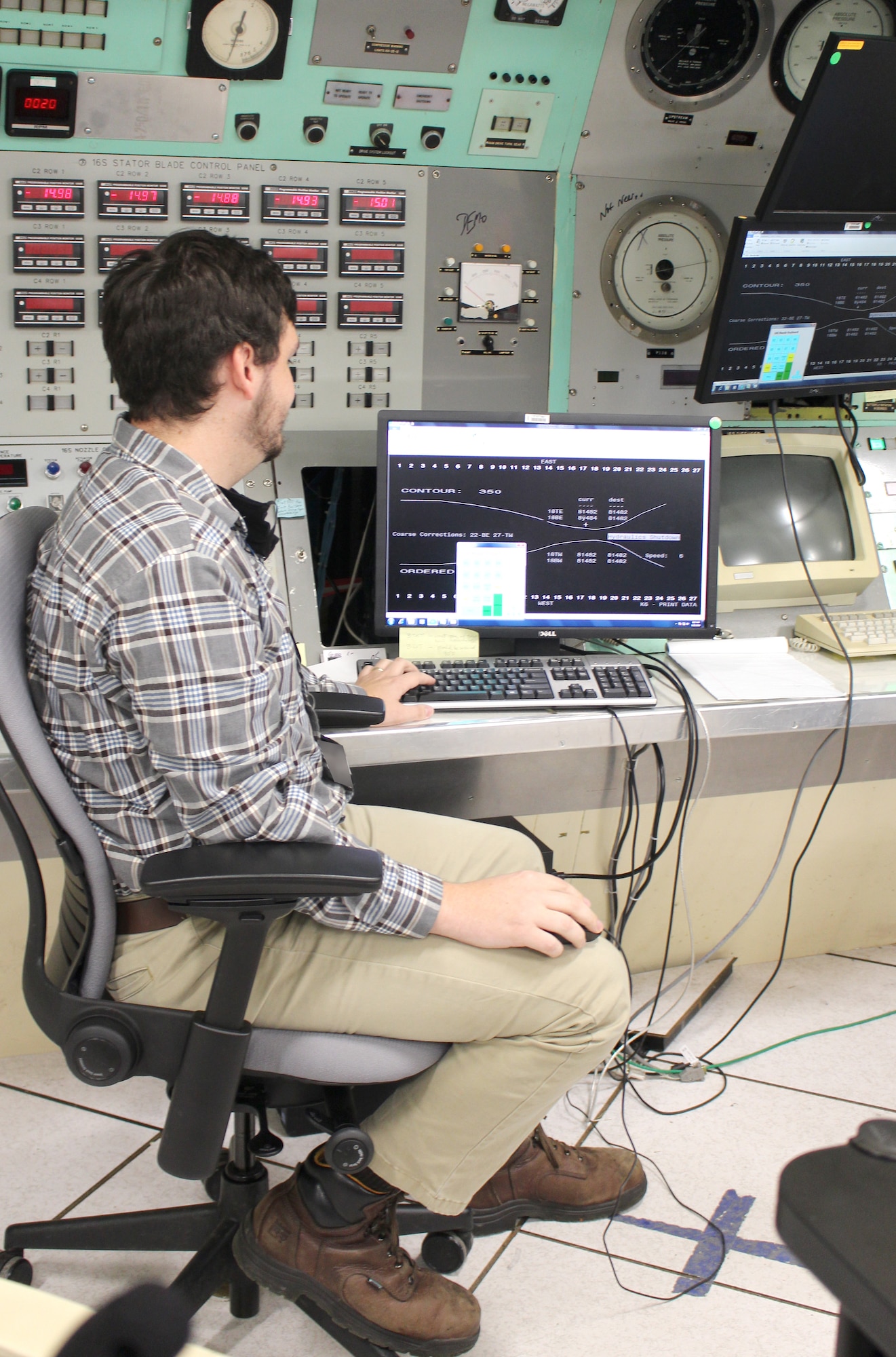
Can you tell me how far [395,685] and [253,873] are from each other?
694 millimetres

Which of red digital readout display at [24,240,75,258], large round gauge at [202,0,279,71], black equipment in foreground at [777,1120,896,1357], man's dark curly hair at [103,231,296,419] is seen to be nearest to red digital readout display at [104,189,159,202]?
red digital readout display at [24,240,75,258]

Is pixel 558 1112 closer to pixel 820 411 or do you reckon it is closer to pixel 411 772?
pixel 411 772

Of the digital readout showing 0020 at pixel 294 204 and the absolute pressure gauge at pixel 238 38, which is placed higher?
the absolute pressure gauge at pixel 238 38

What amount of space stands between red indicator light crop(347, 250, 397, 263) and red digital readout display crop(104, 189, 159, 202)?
0.35 metres

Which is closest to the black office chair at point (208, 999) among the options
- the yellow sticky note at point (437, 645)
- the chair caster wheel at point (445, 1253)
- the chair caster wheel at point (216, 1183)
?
the chair caster wheel at point (216, 1183)

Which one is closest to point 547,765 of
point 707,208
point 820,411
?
point 820,411

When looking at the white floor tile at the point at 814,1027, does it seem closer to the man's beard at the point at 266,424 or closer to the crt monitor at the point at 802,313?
the crt monitor at the point at 802,313

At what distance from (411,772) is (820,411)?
1.17 meters

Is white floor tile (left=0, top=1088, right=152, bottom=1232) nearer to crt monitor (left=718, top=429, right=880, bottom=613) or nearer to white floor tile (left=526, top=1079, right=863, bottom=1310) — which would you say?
white floor tile (left=526, top=1079, right=863, bottom=1310)

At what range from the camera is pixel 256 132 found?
76.2 inches

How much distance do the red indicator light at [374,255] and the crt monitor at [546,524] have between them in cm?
39

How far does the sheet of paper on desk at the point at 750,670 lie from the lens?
5.94ft

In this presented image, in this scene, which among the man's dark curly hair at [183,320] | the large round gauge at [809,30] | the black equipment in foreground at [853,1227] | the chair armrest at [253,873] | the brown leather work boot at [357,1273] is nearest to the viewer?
the black equipment in foreground at [853,1227]

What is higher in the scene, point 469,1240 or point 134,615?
point 134,615
